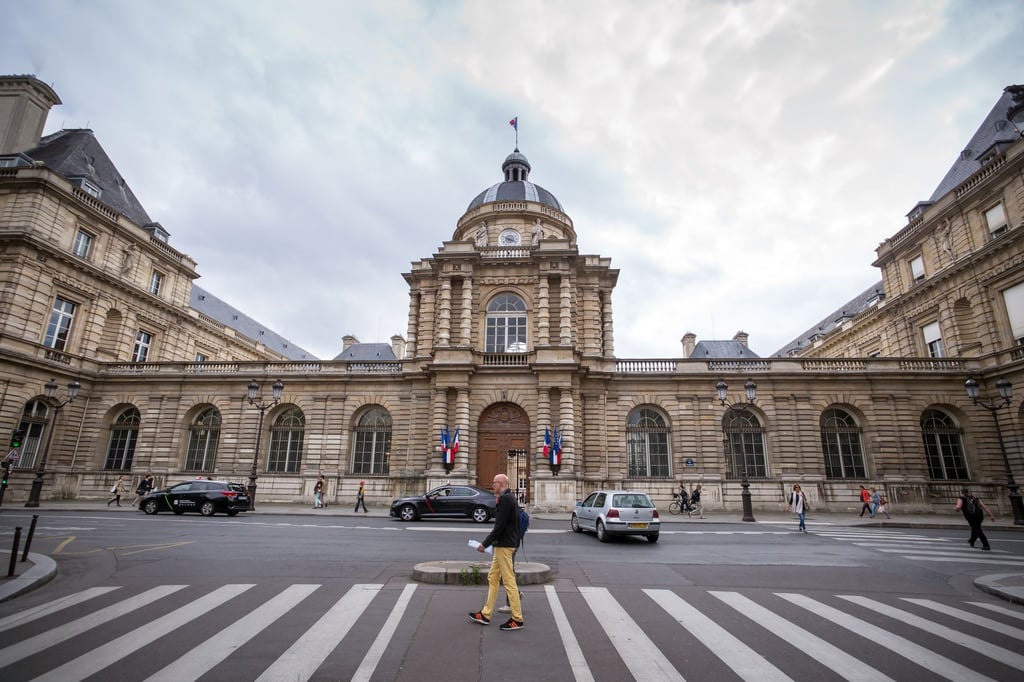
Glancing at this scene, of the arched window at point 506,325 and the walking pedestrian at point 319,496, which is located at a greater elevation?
the arched window at point 506,325

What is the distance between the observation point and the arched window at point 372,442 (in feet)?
90.2

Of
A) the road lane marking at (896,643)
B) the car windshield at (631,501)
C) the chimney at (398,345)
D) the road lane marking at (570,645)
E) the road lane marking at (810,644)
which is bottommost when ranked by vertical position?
the road lane marking at (896,643)

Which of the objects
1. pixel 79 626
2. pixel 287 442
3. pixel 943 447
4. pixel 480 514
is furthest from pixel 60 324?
pixel 943 447

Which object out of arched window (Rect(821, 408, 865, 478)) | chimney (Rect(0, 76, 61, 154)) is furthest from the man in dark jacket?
chimney (Rect(0, 76, 61, 154))

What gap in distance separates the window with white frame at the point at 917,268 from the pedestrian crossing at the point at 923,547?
2005 cm

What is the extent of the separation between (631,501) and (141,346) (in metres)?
34.6

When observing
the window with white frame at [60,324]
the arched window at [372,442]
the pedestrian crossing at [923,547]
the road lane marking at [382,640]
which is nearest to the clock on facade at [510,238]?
the arched window at [372,442]

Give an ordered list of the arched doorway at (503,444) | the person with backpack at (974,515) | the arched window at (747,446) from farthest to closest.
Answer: the arched window at (747,446) < the arched doorway at (503,444) < the person with backpack at (974,515)

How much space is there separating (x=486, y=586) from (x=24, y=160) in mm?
38584

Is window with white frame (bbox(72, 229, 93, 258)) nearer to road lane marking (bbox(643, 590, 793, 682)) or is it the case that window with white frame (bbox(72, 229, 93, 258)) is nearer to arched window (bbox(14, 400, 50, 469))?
arched window (bbox(14, 400, 50, 469))

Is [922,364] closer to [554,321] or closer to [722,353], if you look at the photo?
[722,353]

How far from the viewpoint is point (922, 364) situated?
1093 inches

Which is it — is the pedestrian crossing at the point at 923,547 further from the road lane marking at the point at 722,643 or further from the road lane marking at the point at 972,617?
the road lane marking at the point at 722,643

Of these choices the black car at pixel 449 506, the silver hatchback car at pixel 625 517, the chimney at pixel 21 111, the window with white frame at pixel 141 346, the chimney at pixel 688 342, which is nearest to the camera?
the silver hatchback car at pixel 625 517
